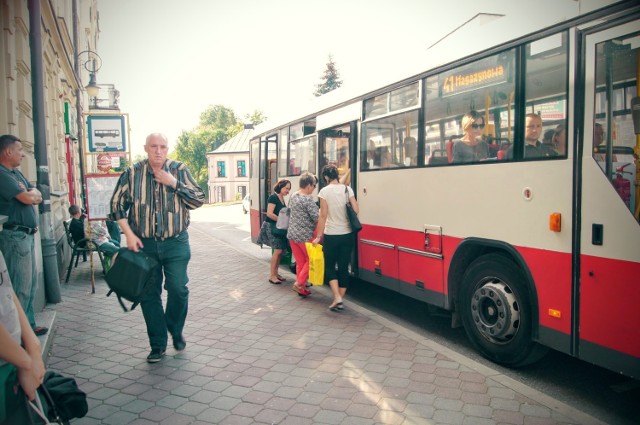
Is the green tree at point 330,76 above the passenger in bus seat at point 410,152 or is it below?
above

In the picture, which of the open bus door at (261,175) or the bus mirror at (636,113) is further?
the open bus door at (261,175)

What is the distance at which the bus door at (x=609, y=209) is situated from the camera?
355 cm

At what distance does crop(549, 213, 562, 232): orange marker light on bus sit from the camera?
13.3ft

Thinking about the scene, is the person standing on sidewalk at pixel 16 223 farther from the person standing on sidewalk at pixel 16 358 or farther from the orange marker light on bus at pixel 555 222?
the orange marker light on bus at pixel 555 222

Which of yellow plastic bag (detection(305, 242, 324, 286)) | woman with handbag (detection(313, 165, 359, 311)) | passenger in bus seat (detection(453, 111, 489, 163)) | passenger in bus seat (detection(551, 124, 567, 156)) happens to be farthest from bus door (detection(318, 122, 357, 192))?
passenger in bus seat (detection(551, 124, 567, 156))

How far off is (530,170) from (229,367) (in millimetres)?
3265

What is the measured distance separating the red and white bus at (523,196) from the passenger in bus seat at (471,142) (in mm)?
78

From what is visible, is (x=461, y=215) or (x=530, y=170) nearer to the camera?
(x=530, y=170)

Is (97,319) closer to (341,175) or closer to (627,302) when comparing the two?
(341,175)

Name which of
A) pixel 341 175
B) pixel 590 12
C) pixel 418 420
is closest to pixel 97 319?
pixel 341 175

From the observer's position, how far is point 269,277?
932 cm

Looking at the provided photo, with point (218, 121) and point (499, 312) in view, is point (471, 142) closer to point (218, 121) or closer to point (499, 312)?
point (499, 312)

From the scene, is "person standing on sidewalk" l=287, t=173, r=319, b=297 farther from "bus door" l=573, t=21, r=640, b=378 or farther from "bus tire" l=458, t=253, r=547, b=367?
"bus door" l=573, t=21, r=640, b=378

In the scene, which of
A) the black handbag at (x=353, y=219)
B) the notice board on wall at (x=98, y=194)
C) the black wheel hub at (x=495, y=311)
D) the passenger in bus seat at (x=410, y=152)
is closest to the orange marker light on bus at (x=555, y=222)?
the black wheel hub at (x=495, y=311)
